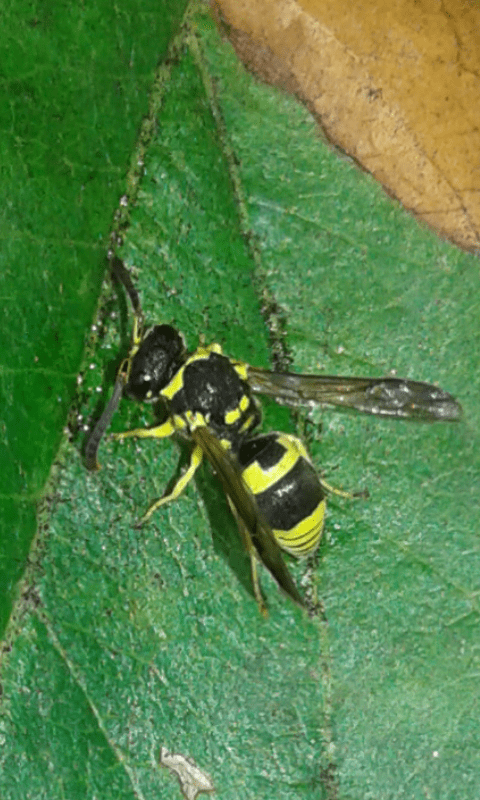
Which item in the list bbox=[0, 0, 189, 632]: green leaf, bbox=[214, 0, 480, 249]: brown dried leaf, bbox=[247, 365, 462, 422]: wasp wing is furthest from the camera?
bbox=[247, 365, 462, 422]: wasp wing

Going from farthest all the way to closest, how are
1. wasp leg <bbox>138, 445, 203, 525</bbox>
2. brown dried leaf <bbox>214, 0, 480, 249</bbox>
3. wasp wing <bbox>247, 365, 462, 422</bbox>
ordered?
wasp wing <bbox>247, 365, 462, 422</bbox>, wasp leg <bbox>138, 445, 203, 525</bbox>, brown dried leaf <bbox>214, 0, 480, 249</bbox>

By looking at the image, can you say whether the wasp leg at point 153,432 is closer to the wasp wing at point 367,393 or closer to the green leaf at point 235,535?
the green leaf at point 235,535

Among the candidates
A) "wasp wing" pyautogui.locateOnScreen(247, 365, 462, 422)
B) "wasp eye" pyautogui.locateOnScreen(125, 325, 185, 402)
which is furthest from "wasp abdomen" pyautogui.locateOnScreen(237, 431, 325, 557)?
"wasp eye" pyautogui.locateOnScreen(125, 325, 185, 402)

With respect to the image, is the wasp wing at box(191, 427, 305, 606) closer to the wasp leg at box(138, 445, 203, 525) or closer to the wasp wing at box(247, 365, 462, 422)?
the wasp leg at box(138, 445, 203, 525)

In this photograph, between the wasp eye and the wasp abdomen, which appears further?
the wasp abdomen

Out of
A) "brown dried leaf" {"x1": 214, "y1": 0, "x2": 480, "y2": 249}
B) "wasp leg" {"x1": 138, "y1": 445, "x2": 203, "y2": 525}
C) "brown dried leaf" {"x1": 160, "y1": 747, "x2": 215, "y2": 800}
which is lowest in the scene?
"brown dried leaf" {"x1": 160, "y1": 747, "x2": 215, "y2": 800}

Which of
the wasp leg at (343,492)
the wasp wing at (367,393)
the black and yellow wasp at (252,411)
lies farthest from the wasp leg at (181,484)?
the wasp leg at (343,492)
